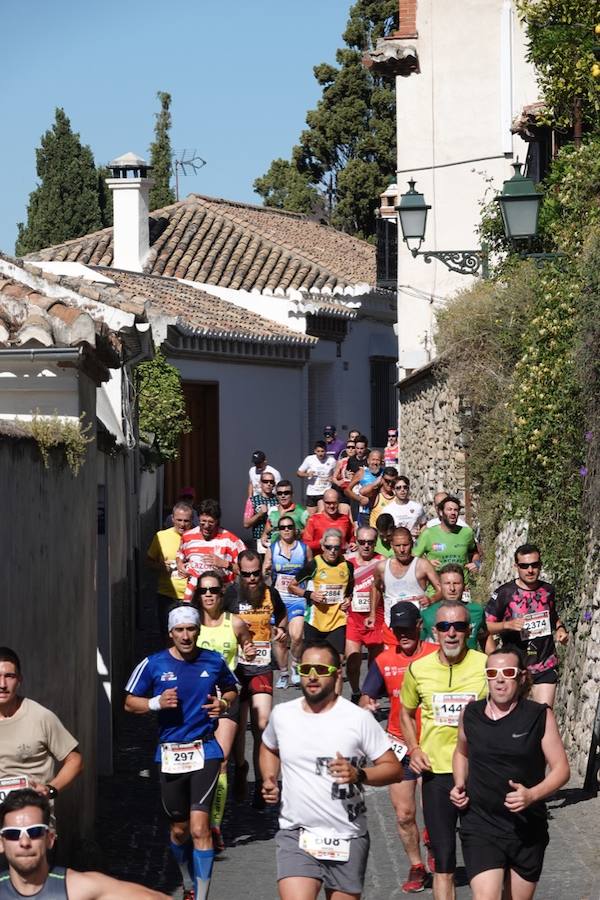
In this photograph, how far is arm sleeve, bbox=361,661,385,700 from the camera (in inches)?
388

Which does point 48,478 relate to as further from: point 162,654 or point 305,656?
point 305,656

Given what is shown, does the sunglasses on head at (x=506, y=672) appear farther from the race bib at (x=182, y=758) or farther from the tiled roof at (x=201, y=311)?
the tiled roof at (x=201, y=311)

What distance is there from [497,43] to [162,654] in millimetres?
20051

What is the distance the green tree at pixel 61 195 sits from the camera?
54.7 metres

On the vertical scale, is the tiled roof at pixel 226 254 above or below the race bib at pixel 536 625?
above

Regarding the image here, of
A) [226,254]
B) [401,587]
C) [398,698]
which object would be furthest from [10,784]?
[226,254]

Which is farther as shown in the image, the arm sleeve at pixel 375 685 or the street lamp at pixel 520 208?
the street lamp at pixel 520 208

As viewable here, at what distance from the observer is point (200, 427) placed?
1345 inches

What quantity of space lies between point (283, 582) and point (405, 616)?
618cm

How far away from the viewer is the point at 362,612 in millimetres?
14414

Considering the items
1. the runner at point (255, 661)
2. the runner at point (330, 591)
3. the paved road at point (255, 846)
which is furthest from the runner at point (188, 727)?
the runner at point (330, 591)

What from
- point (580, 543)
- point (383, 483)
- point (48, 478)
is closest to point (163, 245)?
point (383, 483)

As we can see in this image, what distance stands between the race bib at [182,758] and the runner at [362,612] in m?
4.72

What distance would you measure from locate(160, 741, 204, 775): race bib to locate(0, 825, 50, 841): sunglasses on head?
4169 mm
